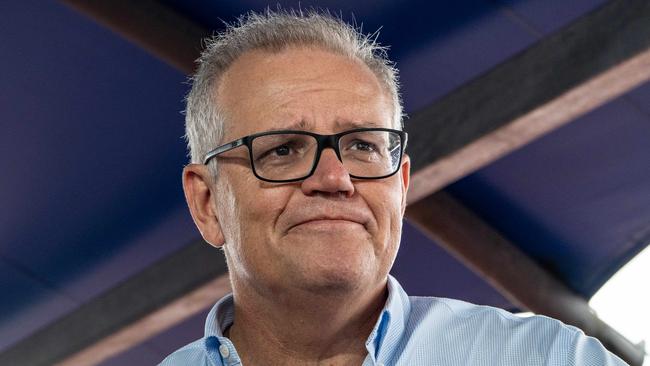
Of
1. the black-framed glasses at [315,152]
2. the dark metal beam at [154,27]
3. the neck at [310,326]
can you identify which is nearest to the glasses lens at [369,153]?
the black-framed glasses at [315,152]

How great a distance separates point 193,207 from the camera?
2.26 meters

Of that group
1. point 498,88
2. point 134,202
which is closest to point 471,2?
point 498,88

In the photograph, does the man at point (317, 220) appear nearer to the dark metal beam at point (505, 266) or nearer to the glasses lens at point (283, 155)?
the glasses lens at point (283, 155)

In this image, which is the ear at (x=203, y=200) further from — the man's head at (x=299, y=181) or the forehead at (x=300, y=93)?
the forehead at (x=300, y=93)

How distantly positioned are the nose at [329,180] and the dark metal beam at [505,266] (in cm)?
597

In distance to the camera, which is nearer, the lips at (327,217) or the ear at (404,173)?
the lips at (327,217)

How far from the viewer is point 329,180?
186cm

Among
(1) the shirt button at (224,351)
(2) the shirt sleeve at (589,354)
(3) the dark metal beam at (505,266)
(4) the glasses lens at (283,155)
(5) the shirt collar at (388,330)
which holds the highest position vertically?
(4) the glasses lens at (283,155)

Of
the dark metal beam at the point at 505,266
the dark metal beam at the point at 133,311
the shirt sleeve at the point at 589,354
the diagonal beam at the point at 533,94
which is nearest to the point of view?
the shirt sleeve at the point at 589,354

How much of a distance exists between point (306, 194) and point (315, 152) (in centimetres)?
9

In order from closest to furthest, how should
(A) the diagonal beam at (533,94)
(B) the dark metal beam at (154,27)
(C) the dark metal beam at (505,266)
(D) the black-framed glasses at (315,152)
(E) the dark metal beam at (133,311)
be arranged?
(D) the black-framed glasses at (315,152) < (A) the diagonal beam at (533,94) < (B) the dark metal beam at (154,27) < (C) the dark metal beam at (505,266) < (E) the dark metal beam at (133,311)

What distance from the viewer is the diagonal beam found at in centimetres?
606

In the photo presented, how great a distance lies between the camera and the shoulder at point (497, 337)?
1817 millimetres

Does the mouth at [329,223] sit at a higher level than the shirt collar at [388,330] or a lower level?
higher
